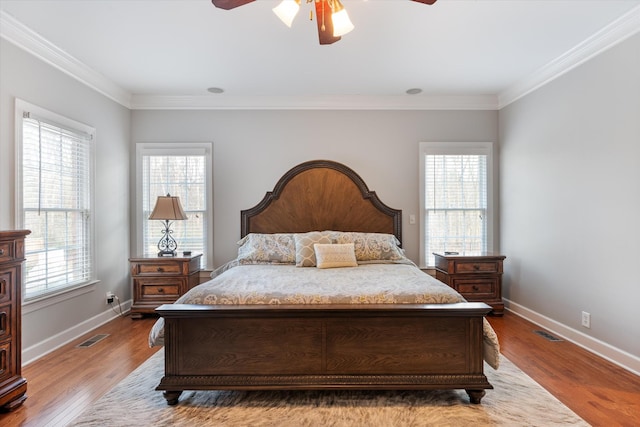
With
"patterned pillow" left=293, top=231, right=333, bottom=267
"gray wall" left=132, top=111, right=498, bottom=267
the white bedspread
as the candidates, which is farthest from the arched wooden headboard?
the white bedspread

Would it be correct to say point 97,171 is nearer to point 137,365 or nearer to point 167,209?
point 167,209

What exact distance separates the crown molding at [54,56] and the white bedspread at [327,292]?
2.48 m

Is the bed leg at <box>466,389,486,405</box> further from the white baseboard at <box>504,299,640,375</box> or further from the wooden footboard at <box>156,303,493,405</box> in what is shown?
the white baseboard at <box>504,299,640,375</box>

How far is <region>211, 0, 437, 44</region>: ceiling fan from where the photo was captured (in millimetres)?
1771

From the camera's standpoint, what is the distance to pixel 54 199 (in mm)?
3117

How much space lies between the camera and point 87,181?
357cm

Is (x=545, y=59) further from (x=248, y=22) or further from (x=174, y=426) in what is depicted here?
(x=174, y=426)

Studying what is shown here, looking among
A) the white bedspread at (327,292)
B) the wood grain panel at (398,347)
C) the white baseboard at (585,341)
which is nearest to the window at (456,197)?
the white baseboard at (585,341)

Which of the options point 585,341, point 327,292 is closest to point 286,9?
point 327,292

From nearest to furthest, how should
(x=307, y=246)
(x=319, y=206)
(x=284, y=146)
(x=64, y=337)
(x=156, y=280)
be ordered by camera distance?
1. (x=64, y=337)
2. (x=307, y=246)
3. (x=156, y=280)
4. (x=319, y=206)
5. (x=284, y=146)

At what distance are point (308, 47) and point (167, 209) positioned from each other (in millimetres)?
2379

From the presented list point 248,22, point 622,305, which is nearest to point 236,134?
point 248,22

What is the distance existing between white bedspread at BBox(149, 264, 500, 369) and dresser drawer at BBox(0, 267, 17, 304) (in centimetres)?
89

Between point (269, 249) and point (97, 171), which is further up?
point (97, 171)
